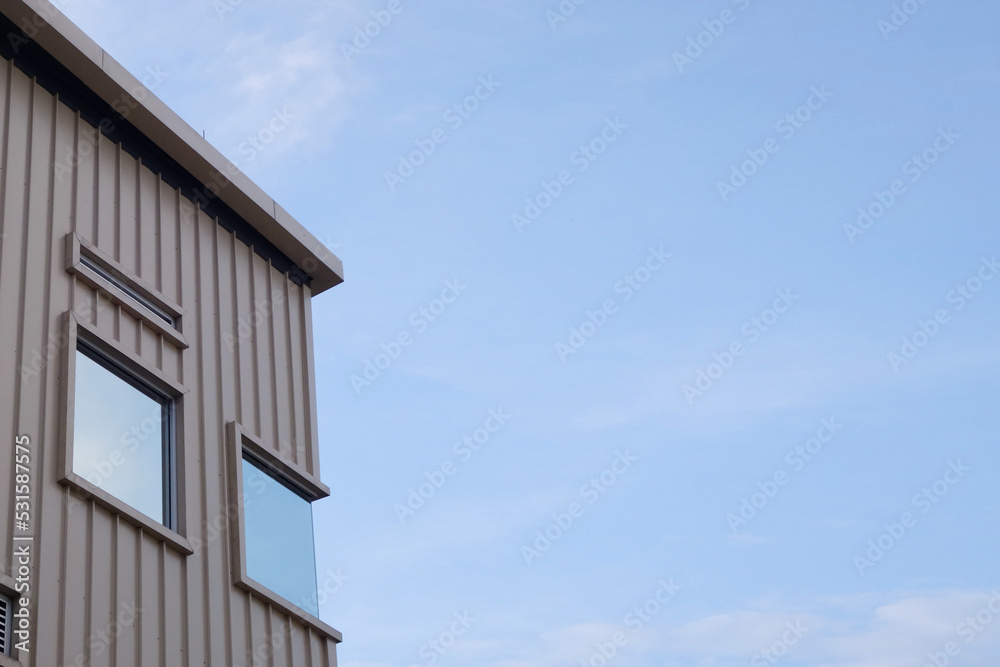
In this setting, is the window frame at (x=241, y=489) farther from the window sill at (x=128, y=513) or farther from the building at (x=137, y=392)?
the window sill at (x=128, y=513)

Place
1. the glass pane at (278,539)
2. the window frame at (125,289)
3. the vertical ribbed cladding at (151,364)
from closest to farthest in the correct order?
the vertical ribbed cladding at (151,364), the window frame at (125,289), the glass pane at (278,539)

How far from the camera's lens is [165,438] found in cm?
896

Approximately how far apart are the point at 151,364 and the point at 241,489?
4.05 ft

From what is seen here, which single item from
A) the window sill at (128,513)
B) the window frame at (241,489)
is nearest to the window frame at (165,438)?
the window sill at (128,513)

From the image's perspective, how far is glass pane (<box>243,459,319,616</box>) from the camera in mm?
9477

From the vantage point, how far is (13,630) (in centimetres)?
697

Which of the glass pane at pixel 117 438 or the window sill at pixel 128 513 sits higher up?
the glass pane at pixel 117 438

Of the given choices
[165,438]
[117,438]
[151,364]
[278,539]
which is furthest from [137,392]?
[278,539]

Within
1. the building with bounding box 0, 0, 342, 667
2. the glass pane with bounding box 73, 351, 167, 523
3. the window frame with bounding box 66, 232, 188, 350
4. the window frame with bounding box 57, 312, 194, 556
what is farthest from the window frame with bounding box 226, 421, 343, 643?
the window frame with bounding box 66, 232, 188, 350

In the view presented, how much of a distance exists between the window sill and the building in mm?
13

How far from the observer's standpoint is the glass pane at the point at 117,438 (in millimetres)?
8141

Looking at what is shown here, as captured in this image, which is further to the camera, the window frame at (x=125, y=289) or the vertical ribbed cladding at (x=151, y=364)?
the window frame at (x=125, y=289)

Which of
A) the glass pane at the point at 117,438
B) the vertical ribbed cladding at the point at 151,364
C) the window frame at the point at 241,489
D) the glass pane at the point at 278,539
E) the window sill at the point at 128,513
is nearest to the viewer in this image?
the vertical ribbed cladding at the point at 151,364

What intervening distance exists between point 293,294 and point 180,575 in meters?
3.69
